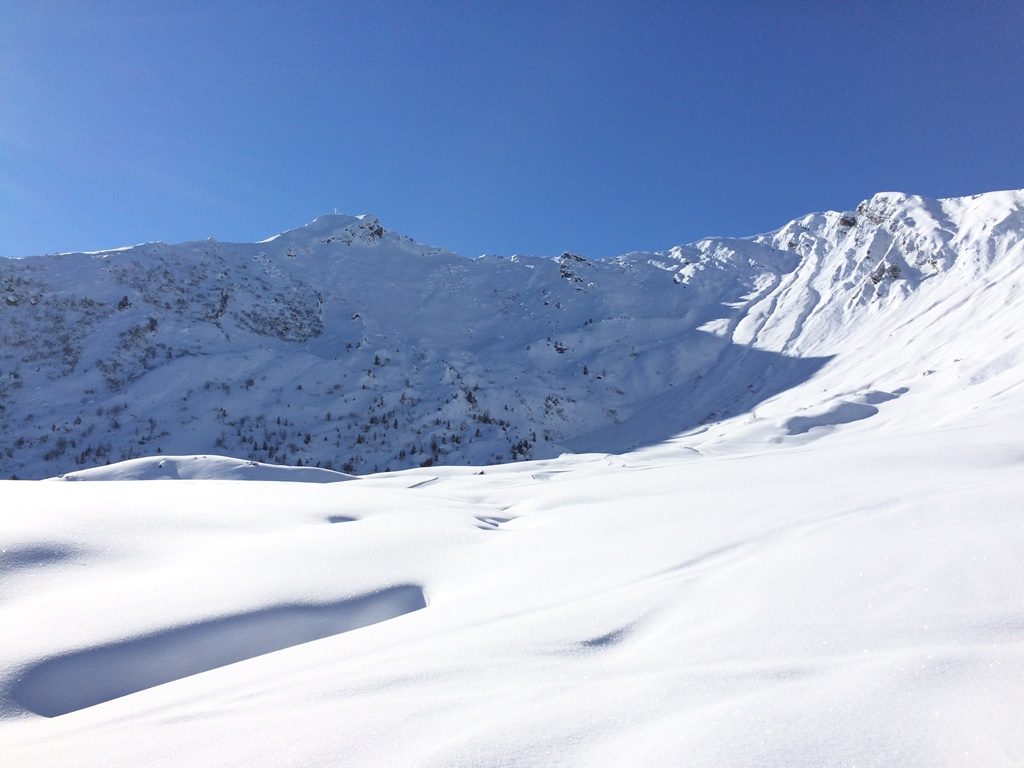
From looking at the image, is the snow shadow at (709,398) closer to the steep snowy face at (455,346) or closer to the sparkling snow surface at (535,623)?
the steep snowy face at (455,346)

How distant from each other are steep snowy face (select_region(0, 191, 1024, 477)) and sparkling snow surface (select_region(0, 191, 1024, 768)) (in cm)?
891

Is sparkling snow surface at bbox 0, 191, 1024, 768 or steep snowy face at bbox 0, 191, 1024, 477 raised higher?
steep snowy face at bbox 0, 191, 1024, 477

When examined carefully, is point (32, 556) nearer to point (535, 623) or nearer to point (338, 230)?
point (535, 623)

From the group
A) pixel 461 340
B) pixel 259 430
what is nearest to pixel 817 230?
pixel 461 340

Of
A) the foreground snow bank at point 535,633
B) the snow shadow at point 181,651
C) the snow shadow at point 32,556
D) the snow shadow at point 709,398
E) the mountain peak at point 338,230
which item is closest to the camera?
the foreground snow bank at point 535,633

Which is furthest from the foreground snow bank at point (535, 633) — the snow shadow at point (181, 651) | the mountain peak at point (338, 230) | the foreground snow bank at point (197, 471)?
the mountain peak at point (338, 230)

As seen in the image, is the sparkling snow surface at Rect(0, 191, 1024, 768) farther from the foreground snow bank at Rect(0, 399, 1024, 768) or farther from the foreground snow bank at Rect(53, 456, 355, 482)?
the foreground snow bank at Rect(53, 456, 355, 482)

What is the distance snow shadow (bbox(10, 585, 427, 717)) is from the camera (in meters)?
1.88

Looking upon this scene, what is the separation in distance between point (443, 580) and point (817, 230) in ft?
153

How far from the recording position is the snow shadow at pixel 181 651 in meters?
1.88

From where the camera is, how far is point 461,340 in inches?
1057

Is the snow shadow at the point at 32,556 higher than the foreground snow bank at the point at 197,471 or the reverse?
the reverse

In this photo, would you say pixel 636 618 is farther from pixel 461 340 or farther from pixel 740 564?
pixel 461 340

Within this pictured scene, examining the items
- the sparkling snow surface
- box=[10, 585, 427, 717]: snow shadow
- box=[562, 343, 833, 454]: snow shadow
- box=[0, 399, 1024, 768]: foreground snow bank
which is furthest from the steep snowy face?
box=[10, 585, 427, 717]: snow shadow
